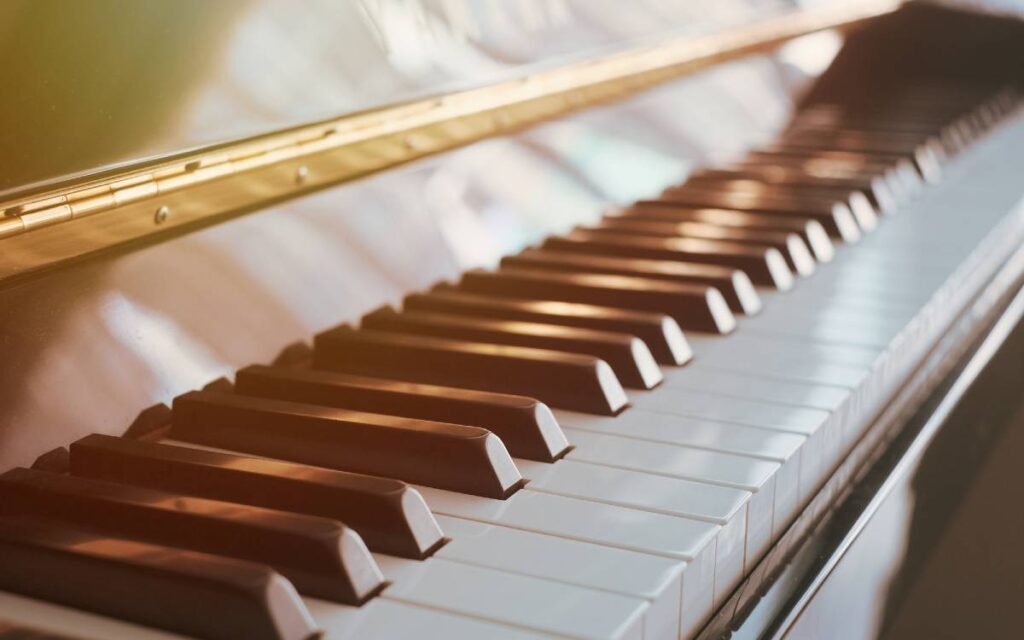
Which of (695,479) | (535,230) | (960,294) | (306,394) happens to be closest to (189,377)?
(306,394)

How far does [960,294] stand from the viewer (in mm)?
1667

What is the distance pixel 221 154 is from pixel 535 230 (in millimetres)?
668

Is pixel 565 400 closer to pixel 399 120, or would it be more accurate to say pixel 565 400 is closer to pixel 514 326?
pixel 514 326

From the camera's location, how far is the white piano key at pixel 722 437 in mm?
1034

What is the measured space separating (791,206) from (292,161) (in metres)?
0.95

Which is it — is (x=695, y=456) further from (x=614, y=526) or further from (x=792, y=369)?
(x=792, y=369)

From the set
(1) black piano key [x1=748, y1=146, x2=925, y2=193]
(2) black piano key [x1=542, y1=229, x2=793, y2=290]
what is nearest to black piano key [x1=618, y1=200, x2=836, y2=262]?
(2) black piano key [x1=542, y1=229, x2=793, y2=290]

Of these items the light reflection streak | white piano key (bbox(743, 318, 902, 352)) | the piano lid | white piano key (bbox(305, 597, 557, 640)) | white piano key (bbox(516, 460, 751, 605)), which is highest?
the piano lid

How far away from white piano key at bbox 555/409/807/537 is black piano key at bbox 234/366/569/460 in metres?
0.07

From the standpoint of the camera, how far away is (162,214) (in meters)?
1.01

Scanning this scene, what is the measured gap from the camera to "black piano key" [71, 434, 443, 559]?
82 centimetres

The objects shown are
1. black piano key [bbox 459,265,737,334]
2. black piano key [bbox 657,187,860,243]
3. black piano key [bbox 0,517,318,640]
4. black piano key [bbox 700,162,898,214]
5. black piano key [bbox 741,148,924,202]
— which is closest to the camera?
black piano key [bbox 0,517,318,640]

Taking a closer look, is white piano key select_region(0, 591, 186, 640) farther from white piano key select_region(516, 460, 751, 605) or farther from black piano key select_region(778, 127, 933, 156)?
black piano key select_region(778, 127, 933, 156)

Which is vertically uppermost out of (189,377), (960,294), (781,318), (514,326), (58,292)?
(58,292)
